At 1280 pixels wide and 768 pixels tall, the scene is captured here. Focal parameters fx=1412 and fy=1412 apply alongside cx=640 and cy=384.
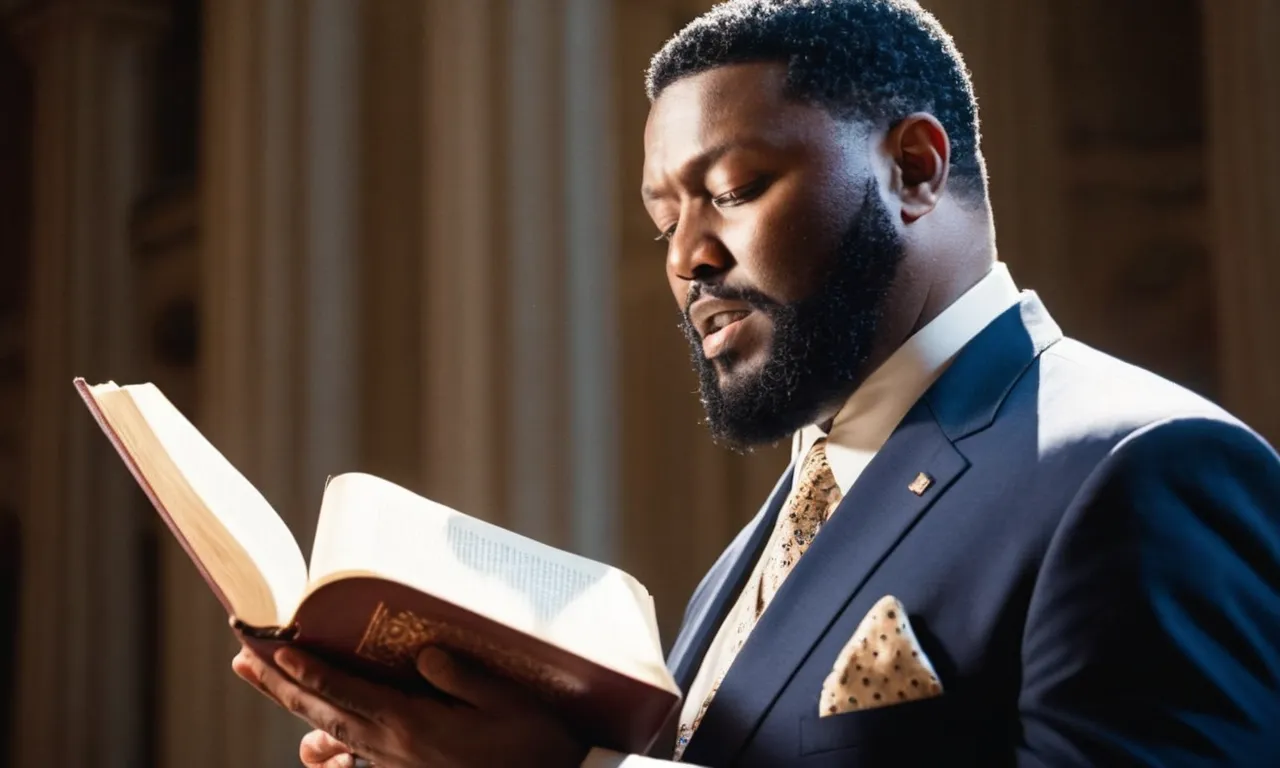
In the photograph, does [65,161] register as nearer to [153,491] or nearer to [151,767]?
[151,767]

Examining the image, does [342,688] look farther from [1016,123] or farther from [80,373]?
[80,373]

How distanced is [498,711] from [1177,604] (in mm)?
607

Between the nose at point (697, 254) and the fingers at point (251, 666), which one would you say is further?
the nose at point (697, 254)

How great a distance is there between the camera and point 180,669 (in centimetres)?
508

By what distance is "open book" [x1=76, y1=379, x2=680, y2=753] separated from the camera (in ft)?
3.99

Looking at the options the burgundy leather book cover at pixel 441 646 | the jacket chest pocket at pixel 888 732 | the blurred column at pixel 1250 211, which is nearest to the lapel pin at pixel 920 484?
the jacket chest pocket at pixel 888 732

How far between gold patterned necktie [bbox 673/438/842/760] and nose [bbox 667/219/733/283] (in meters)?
0.24

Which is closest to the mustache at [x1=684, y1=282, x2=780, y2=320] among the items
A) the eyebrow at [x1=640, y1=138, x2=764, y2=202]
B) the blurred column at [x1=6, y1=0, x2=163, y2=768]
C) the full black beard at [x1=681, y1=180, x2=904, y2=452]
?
the full black beard at [x1=681, y1=180, x2=904, y2=452]

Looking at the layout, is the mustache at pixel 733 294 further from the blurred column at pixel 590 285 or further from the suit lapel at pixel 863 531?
the blurred column at pixel 590 285

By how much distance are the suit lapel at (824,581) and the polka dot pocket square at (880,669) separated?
63 mm

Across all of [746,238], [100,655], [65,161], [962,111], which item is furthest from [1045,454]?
[65,161]

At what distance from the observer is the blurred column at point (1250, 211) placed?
13.8ft

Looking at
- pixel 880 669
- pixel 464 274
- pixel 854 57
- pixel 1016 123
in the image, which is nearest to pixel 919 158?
pixel 854 57

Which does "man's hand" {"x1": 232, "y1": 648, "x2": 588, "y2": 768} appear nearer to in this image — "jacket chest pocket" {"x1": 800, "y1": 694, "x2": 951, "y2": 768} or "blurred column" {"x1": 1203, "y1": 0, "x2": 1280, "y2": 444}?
"jacket chest pocket" {"x1": 800, "y1": 694, "x2": 951, "y2": 768}
